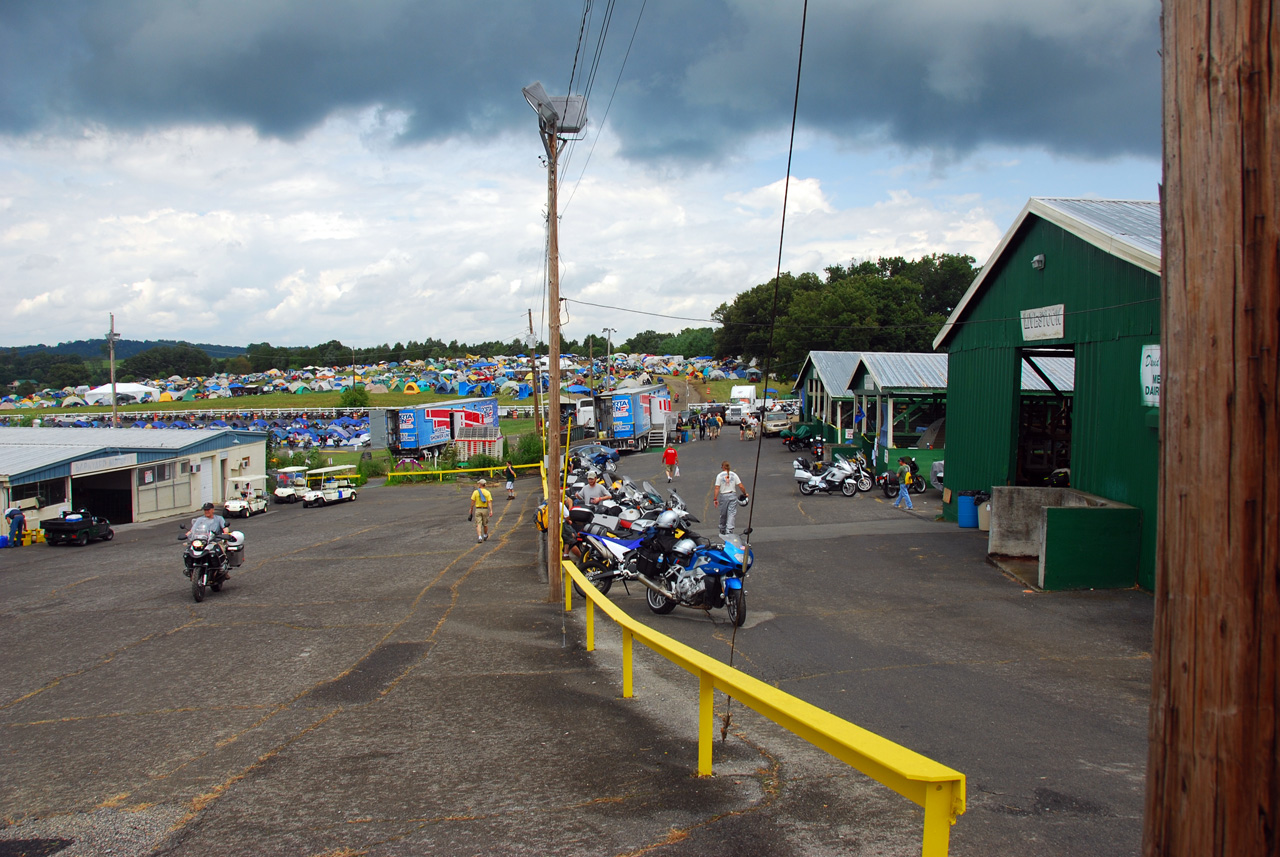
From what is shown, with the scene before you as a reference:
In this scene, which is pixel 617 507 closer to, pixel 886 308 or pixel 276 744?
pixel 276 744

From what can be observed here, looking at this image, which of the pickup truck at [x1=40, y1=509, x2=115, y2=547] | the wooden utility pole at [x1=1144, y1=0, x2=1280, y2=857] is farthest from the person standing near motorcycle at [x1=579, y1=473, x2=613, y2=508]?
the wooden utility pole at [x1=1144, y1=0, x2=1280, y2=857]

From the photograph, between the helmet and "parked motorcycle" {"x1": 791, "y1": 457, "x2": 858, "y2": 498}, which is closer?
the helmet

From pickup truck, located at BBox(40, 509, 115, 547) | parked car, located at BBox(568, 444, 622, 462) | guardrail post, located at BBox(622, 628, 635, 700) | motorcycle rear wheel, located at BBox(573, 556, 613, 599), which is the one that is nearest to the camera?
guardrail post, located at BBox(622, 628, 635, 700)

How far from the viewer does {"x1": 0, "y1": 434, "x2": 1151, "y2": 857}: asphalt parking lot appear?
175 inches

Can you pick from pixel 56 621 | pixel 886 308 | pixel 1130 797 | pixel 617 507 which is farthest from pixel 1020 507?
pixel 886 308

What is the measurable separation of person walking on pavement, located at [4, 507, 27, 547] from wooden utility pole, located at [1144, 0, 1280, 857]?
2939 centimetres

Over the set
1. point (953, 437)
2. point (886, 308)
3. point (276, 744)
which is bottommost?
point (276, 744)

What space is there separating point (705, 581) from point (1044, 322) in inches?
369

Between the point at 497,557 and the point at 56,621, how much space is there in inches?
305

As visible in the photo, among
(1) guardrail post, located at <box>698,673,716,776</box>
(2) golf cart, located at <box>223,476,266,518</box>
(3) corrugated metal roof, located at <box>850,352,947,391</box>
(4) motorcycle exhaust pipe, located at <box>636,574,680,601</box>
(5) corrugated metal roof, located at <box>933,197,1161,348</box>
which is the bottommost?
(2) golf cart, located at <box>223,476,266,518</box>

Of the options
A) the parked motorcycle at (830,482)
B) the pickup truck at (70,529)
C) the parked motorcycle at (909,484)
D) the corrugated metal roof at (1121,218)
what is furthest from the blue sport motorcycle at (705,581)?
the pickup truck at (70,529)

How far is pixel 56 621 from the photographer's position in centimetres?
1211

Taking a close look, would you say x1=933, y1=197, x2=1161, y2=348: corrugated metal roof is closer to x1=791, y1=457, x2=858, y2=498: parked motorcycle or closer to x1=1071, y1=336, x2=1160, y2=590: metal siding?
x1=1071, y1=336, x2=1160, y2=590: metal siding

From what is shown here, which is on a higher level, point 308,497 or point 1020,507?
point 1020,507
